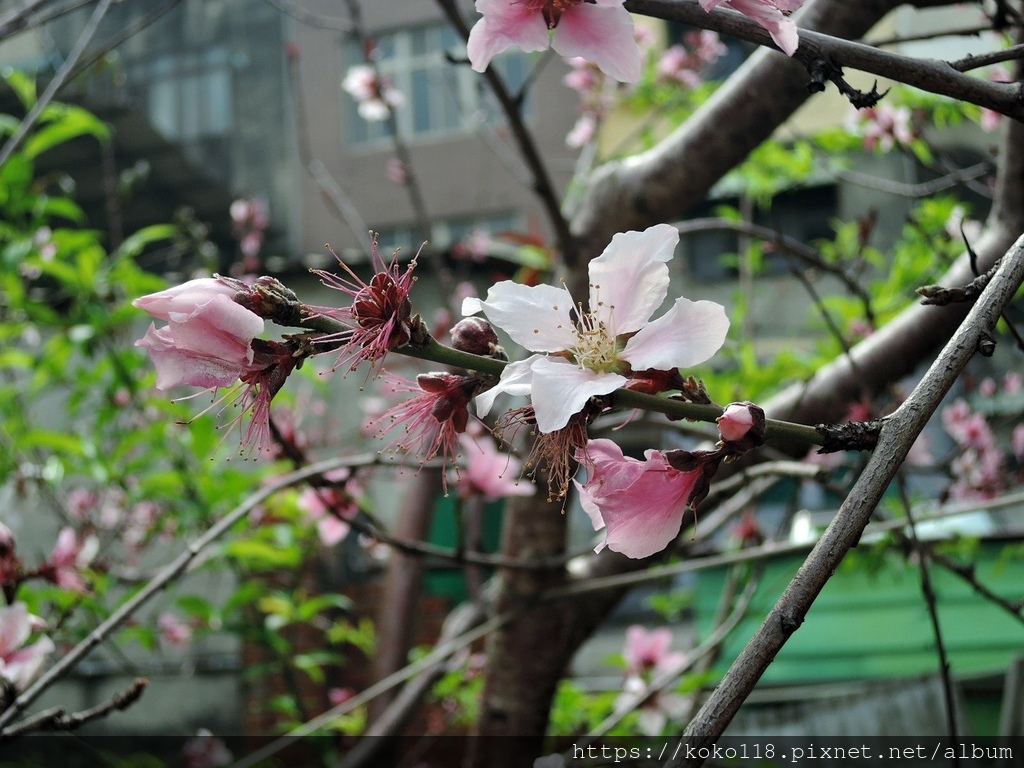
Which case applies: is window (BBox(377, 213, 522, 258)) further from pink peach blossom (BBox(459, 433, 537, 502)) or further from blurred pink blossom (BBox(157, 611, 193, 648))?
pink peach blossom (BBox(459, 433, 537, 502))

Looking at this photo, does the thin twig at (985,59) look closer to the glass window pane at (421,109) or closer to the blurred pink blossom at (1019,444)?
the blurred pink blossom at (1019,444)

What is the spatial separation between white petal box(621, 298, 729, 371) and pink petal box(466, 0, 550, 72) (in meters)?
0.25

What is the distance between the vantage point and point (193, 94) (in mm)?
10039

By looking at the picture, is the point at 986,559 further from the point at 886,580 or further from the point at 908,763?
the point at 908,763

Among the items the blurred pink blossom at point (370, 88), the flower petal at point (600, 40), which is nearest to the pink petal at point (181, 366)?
the flower petal at point (600, 40)

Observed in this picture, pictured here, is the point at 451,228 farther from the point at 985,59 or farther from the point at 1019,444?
the point at 985,59

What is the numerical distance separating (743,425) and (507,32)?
1.22 ft

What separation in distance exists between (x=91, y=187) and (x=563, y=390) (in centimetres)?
800

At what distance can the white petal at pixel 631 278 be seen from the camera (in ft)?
2.13

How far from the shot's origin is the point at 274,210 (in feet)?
33.0

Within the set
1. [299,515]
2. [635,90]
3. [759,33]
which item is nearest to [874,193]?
[635,90]

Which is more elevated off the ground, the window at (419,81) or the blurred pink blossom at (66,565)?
the window at (419,81)

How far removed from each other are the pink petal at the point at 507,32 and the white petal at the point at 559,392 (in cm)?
28

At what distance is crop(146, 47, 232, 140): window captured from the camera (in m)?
10.0
